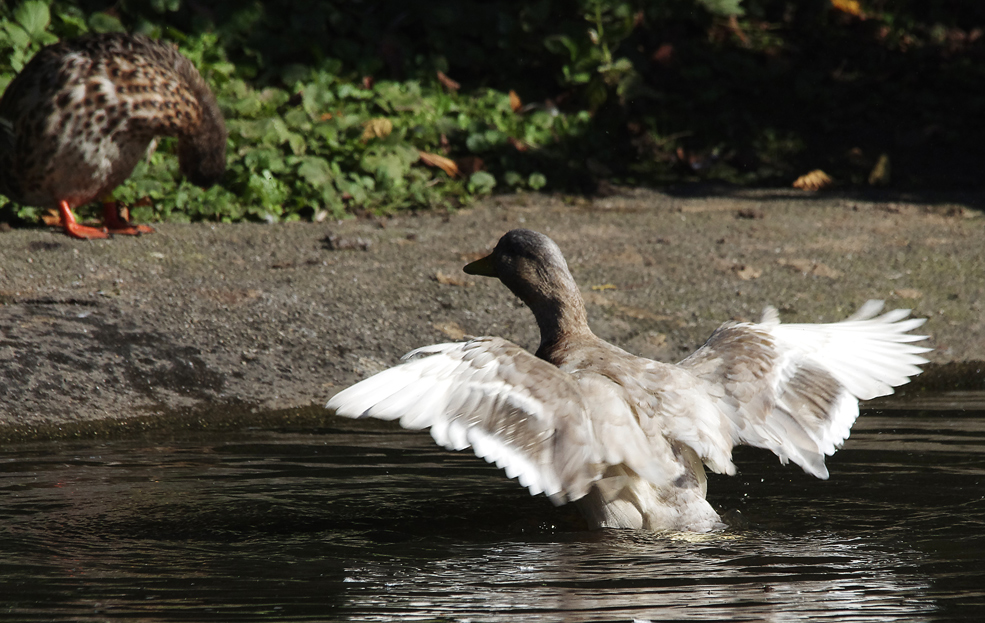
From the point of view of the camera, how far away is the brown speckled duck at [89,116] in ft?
21.5

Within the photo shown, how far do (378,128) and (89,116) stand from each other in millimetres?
2741

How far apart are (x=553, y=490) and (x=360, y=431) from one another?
173 centimetres

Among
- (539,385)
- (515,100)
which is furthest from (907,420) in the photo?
(515,100)

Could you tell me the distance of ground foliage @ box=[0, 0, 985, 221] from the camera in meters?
8.43

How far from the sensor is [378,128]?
894 centimetres

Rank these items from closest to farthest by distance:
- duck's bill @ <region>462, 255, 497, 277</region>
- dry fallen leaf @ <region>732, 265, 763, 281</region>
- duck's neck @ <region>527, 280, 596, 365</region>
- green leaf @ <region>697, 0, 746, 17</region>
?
duck's neck @ <region>527, 280, 596, 365</region> → duck's bill @ <region>462, 255, 497, 277</region> → dry fallen leaf @ <region>732, 265, 763, 281</region> → green leaf @ <region>697, 0, 746, 17</region>

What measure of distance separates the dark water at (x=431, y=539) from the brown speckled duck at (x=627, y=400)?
0.66ft

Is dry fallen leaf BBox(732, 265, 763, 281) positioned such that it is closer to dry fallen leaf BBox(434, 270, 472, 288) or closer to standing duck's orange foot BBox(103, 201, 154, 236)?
dry fallen leaf BBox(434, 270, 472, 288)

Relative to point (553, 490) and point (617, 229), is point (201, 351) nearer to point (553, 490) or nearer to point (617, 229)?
point (553, 490)

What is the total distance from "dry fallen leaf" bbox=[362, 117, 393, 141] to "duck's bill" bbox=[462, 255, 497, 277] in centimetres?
412

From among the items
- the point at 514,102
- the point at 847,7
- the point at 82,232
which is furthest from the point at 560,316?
the point at 847,7

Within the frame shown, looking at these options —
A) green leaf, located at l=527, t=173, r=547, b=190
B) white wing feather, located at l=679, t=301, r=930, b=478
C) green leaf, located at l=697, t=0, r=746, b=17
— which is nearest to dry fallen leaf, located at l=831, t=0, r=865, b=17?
green leaf, located at l=697, t=0, r=746, b=17

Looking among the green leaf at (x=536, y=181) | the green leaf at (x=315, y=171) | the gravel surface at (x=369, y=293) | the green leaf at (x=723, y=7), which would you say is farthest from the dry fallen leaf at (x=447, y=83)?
the green leaf at (x=723, y=7)

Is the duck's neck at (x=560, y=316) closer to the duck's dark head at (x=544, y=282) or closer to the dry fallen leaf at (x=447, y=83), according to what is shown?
the duck's dark head at (x=544, y=282)
